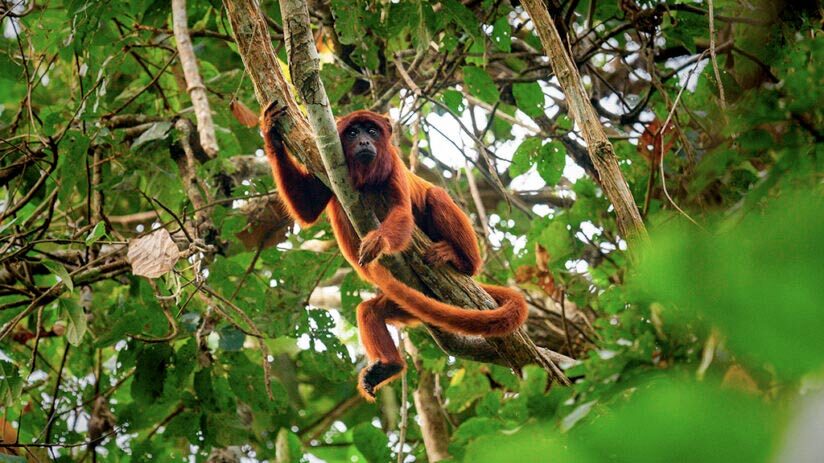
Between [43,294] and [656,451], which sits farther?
[43,294]

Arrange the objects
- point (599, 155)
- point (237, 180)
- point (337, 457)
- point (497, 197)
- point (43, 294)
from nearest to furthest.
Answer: point (599, 155) → point (337, 457) → point (43, 294) → point (237, 180) → point (497, 197)

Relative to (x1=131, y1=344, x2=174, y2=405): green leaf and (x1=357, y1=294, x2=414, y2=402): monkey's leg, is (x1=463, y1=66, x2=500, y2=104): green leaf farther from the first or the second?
(x1=131, y1=344, x2=174, y2=405): green leaf

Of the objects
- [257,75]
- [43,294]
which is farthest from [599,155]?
[43,294]

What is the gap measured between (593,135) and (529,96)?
2411 millimetres

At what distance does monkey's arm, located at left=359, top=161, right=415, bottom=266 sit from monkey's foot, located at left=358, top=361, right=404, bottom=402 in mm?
878

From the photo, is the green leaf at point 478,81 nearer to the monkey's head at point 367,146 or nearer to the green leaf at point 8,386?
the monkey's head at point 367,146

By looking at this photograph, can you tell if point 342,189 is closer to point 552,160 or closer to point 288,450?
point 288,450

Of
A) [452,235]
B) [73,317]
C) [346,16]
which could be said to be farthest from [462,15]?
[73,317]

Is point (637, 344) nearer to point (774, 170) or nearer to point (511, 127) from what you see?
point (774, 170)

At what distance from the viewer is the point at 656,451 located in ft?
2.08

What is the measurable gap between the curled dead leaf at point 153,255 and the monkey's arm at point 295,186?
28.0 inches

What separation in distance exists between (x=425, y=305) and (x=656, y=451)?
3.37 m

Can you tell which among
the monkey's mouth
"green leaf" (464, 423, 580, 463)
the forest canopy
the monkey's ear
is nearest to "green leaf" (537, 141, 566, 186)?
the forest canopy

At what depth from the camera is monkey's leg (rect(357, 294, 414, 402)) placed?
4648 millimetres
